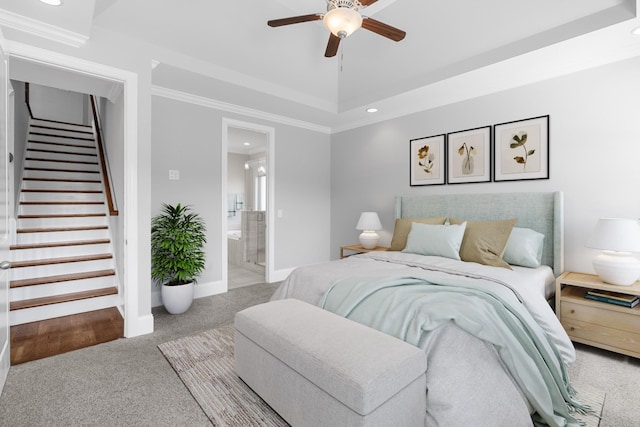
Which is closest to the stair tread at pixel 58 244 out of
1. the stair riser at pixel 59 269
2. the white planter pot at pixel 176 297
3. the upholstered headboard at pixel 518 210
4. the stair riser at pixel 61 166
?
the stair riser at pixel 59 269

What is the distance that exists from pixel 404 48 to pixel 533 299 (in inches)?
105

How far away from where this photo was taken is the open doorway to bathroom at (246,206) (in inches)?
206

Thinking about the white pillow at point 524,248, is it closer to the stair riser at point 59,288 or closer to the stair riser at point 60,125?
the stair riser at point 59,288

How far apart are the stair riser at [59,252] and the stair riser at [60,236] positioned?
0.24 metres

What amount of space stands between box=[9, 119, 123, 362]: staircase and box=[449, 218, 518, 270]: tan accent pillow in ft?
11.9

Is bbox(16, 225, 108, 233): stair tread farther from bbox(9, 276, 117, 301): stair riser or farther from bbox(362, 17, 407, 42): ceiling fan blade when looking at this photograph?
bbox(362, 17, 407, 42): ceiling fan blade

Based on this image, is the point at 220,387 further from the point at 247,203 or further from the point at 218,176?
the point at 247,203

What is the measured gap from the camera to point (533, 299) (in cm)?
216

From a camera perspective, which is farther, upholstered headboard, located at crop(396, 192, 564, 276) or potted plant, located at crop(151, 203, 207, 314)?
potted plant, located at crop(151, 203, 207, 314)

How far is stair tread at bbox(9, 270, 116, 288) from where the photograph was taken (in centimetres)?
309

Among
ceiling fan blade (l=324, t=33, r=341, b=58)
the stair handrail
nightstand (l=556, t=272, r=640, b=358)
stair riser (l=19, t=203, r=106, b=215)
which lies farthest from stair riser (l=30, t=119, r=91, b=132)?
nightstand (l=556, t=272, r=640, b=358)

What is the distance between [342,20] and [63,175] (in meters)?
4.98

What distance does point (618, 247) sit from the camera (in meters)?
2.26

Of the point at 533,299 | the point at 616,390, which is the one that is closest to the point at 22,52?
the point at 533,299
